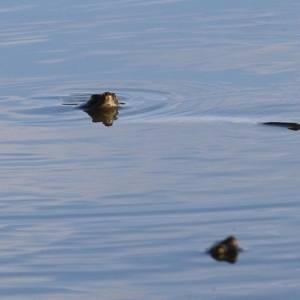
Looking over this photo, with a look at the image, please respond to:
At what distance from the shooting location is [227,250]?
7707mm

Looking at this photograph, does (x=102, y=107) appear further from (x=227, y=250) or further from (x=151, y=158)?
(x=227, y=250)

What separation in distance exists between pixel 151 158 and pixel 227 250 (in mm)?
3042

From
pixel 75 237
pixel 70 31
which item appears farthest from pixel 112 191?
pixel 70 31

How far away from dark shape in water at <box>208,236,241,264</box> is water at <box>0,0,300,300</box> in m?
0.06

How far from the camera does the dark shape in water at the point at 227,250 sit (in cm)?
766

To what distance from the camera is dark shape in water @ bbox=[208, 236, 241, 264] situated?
7.66m

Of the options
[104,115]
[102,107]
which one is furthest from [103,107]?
[104,115]

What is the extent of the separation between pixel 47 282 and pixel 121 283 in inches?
19.5

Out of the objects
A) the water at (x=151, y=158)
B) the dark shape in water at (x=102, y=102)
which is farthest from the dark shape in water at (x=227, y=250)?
the dark shape in water at (x=102, y=102)

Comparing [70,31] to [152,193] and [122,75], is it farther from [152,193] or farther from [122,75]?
[152,193]

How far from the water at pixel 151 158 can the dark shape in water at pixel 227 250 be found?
6 centimetres

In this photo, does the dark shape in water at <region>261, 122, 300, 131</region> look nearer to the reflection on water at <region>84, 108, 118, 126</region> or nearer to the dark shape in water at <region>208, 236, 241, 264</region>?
the reflection on water at <region>84, 108, 118, 126</region>

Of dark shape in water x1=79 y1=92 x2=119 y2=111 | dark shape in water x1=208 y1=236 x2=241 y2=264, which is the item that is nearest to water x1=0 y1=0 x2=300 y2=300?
dark shape in water x1=208 y1=236 x2=241 y2=264

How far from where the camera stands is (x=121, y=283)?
24.2 ft
